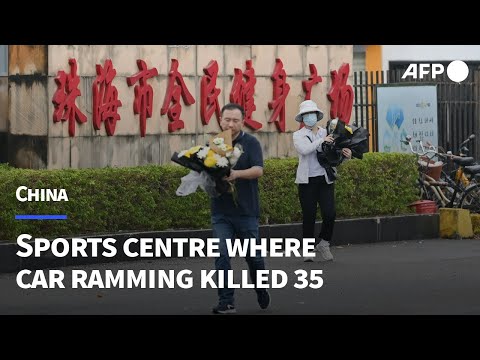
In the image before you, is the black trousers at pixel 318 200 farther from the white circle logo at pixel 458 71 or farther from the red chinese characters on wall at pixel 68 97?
the white circle logo at pixel 458 71

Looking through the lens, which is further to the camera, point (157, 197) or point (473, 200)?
point (473, 200)

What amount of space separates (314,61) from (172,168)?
421 cm

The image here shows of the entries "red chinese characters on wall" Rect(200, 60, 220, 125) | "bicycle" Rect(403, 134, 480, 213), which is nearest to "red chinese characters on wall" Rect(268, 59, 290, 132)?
"red chinese characters on wall" Rect(200, 60, 220, 125)

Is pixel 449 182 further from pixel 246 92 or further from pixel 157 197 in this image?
pixel 157 197

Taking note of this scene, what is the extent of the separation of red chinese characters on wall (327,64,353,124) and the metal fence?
6.31 feet

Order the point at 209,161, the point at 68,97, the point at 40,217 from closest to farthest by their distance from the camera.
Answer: the point at 209,161, the point at 40,217, the point at 68,97

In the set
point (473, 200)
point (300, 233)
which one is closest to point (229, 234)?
point (300, 233)

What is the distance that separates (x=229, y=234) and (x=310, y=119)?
193 inches

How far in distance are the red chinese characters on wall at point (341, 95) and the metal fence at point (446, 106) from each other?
6.31ft

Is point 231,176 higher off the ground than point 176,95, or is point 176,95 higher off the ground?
point 176,95

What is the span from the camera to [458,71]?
1010 inches

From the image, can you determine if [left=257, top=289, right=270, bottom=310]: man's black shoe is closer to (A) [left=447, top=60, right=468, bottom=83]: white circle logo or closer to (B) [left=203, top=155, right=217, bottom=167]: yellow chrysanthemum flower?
(B) [left=203, top=155, right=217, bottom=167]: yellow chrysanthemum flower
